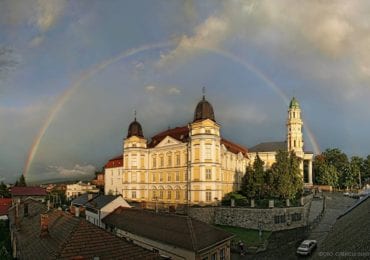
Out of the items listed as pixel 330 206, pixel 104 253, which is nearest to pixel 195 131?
pixel 330 206


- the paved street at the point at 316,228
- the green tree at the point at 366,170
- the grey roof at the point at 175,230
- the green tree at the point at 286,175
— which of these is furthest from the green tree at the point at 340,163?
the grey roof at the point at 175,230

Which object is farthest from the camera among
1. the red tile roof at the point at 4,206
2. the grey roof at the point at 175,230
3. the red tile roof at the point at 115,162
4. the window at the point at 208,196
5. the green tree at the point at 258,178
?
the red tile roof at the point at 115,162

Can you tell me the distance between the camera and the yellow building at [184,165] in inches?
2191

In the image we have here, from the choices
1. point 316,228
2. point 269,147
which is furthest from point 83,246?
point 269,147

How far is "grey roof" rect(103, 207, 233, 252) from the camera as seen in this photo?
2721cm

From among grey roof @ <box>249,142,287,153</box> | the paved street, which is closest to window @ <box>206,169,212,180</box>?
the paved street

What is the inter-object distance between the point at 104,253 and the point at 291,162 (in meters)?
42.7

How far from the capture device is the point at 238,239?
4269 cm

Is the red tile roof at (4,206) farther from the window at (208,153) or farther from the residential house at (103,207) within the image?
the window at (208,153)

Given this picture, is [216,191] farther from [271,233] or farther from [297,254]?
[297,254]

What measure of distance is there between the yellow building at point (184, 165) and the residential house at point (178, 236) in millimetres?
20198

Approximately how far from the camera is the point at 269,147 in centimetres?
9506

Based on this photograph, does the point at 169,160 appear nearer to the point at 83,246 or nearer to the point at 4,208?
the point at 4,208

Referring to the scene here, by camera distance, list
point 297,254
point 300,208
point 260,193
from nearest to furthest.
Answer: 1. point 297,254
2. point 300,208
3. point 260,193
